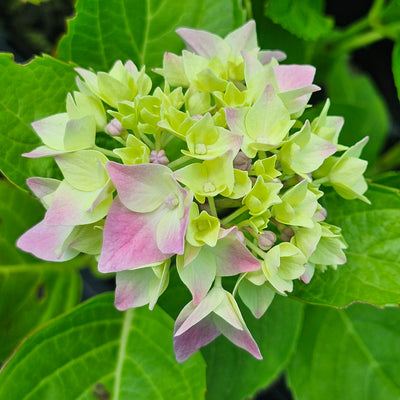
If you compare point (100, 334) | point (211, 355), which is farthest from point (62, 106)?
point (211, 355)

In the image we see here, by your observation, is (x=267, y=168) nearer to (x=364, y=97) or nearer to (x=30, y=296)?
(x=30, y=296)

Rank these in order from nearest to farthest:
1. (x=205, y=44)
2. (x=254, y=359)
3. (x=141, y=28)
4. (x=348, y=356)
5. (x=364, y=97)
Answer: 1. (x=205, y=44)
2. (x=141, y=28)
3. (x=254, y=359)
4. (x=348, y=356)
5. (x=364, y=97)

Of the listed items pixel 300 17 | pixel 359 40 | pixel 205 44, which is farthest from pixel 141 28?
pixel 359 40

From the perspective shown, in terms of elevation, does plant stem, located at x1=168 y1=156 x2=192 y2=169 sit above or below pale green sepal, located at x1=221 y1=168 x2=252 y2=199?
below

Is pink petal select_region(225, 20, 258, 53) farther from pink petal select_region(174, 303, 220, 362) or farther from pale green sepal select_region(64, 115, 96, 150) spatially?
pink petal select_region(174, 303, 220, 362)

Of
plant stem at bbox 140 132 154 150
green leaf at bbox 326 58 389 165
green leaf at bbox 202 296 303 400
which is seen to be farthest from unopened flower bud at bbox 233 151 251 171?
green leaf at bbox 326 58 389 165

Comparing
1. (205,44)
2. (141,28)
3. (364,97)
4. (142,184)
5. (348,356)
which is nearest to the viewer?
(142,184)

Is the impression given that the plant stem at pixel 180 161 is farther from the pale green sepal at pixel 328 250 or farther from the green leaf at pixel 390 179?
the green leaf at pixel 390 179
